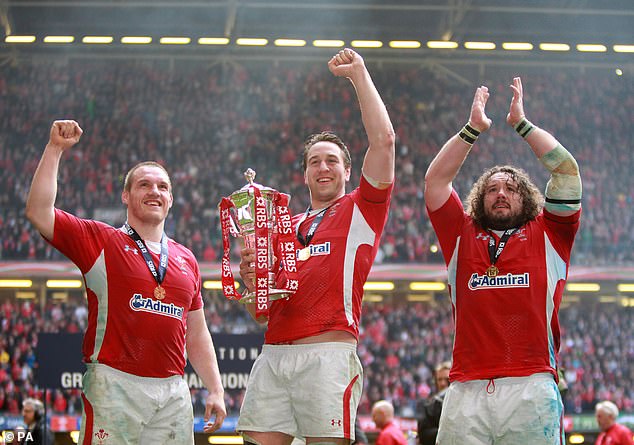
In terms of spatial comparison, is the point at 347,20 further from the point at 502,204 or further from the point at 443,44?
the point at 502,204

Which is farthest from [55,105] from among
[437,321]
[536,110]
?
[536,110]

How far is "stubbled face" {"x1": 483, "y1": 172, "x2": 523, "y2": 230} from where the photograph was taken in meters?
4.26

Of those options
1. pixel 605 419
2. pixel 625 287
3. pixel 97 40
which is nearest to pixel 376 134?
pixel 605 419

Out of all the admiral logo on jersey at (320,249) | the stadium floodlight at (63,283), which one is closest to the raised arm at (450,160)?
the admiral logo on jersey at (320,249)

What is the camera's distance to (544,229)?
13.9ft

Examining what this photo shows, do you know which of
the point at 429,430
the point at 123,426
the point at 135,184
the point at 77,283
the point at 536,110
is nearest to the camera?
the point at 123,426

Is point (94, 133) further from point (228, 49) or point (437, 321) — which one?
point (437, 321)

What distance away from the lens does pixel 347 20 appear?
2339cm

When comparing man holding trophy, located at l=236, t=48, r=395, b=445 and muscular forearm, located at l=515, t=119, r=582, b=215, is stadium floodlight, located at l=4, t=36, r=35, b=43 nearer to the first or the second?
man holding trophy, located at l=236, t=48, r=395, b=445

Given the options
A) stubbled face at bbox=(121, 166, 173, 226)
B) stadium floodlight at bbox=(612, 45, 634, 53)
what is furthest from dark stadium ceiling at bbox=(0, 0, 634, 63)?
stubbled face at bbox=(121, 166, 173, 226)

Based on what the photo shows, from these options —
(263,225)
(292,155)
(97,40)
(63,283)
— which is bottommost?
(263,225)

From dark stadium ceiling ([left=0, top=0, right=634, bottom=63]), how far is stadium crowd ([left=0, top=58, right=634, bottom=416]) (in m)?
1.32

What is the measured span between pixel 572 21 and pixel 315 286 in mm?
21296

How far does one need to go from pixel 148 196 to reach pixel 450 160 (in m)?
1.54
